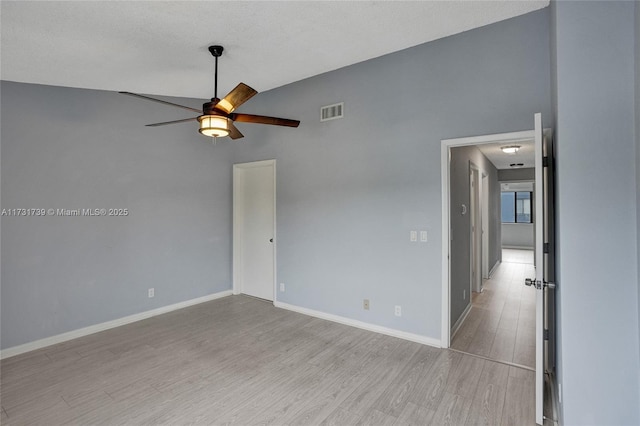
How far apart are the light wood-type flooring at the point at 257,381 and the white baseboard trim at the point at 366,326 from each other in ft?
0.24

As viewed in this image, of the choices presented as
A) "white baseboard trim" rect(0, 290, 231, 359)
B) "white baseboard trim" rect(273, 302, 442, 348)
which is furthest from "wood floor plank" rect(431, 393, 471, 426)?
"white baseboard trim" rect(0, 290, 231, 359)

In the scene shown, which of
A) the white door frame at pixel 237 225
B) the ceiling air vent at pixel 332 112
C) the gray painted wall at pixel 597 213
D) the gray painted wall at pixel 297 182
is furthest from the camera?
the white door frame at pixel 237 225

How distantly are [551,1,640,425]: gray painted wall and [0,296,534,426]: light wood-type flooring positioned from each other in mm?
728

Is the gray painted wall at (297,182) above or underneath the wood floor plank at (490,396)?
above

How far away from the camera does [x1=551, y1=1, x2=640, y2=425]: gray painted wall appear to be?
1562 mm

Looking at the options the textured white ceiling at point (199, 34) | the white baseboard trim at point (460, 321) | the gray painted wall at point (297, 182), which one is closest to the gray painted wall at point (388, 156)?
the gray painted wall at point (297, 182)

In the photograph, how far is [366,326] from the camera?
12.1ft

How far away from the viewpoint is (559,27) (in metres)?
1.72

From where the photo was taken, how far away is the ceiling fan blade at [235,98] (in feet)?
8.24

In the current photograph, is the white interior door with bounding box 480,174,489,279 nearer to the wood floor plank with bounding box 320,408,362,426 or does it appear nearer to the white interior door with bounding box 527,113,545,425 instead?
the white interior door with bounding box 527,113,545,425

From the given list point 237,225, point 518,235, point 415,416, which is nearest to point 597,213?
point 415,416

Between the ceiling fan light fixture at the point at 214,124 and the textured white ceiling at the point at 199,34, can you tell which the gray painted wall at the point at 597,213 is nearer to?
the textured white ceiling at the point at 199,34

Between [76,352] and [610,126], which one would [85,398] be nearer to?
[76,352]

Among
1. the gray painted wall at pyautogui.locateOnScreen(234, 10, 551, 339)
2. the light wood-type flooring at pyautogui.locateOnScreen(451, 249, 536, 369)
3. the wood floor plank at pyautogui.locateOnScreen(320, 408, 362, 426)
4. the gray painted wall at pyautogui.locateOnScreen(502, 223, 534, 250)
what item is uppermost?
the gray painted wall at pyautogui.locateOnScreen(234, 10, 551, 339)
